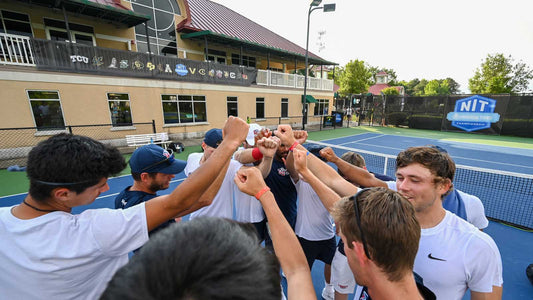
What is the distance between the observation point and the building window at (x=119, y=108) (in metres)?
12.6

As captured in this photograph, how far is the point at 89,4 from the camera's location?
1072 cm

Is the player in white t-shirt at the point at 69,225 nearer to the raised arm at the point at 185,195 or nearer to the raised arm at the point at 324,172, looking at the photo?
the raised arm at the point at 185,195

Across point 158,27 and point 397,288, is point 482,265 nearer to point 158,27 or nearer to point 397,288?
point 397,288

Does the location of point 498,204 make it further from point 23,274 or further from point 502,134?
point 502,134

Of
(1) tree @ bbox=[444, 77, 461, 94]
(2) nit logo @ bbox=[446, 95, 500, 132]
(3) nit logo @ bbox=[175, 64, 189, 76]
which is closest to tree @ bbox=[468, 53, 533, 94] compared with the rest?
(2) nit logo @ bbox=[446, 95, 500, 132]

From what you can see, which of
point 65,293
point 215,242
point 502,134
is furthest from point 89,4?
point 502,134

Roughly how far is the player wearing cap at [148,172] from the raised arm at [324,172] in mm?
1234

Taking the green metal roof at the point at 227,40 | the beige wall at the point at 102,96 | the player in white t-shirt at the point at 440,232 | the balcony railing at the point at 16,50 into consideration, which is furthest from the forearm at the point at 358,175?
the green metal roof at the point at 227,40

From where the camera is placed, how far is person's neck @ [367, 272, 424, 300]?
3.69 feet

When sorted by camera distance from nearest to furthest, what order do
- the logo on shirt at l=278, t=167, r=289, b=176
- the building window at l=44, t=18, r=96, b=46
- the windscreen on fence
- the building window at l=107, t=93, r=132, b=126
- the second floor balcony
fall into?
the logo on shirt at l=278, t=167, r=289, b=176 → the windscreen on fence → the second floor balcony → the building window at l=44, t=18, r=96, b=46 → the building window at l=107, t=93, r=132, b=126

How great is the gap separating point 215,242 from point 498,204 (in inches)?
339

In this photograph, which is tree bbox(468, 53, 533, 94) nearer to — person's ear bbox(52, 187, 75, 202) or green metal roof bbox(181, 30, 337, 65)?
green metal roof bbox(181, 30, 337, 65)

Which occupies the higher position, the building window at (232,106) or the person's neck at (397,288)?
the building window at (232,106)

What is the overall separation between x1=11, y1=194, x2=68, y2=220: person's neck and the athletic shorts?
248 cm
